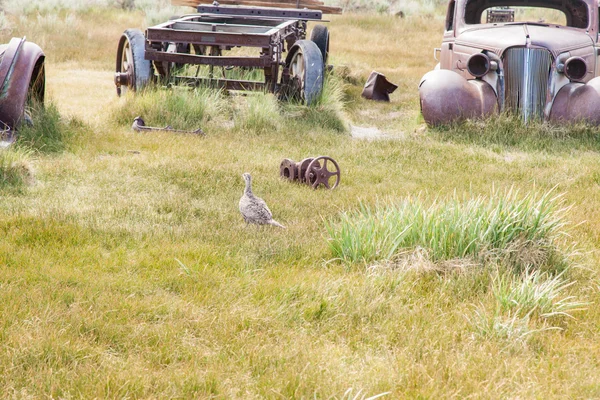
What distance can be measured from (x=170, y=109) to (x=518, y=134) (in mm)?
4241

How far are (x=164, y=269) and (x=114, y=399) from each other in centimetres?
157

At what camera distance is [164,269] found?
15.4ft

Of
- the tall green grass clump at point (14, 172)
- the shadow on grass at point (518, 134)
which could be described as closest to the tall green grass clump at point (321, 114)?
the shadow on grass at point (518, 134)

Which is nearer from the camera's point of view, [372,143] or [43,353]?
[43,353]

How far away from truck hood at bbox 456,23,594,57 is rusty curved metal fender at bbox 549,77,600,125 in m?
0.50

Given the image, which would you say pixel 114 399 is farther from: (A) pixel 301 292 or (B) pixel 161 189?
(B) pixel 161 189

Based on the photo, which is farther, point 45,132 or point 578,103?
point 578,103

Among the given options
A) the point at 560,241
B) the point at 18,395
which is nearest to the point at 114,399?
the point at 18,395

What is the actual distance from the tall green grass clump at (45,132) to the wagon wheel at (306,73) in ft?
10.3

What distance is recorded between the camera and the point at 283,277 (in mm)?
4625

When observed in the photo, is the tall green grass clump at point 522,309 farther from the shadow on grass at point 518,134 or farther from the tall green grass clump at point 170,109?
the tall green grass clump at point 170,109

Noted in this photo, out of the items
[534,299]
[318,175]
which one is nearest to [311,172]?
[318,175]

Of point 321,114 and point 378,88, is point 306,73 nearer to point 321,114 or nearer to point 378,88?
point 321,114

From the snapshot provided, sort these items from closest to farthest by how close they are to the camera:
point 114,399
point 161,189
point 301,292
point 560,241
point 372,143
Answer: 1. point 114,399
2. point 301,292
3. point 560,241
4. point 161,189
5. point 372,143
